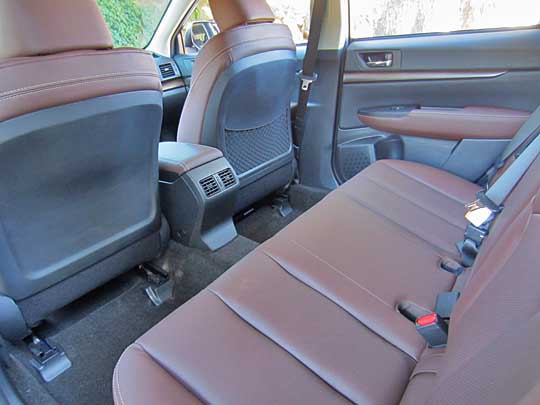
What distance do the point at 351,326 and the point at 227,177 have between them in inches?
32.9

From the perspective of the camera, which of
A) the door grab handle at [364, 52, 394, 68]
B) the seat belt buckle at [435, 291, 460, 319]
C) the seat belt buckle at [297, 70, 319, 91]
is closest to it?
the seat belt buckle at [435, 291, 460, 319]

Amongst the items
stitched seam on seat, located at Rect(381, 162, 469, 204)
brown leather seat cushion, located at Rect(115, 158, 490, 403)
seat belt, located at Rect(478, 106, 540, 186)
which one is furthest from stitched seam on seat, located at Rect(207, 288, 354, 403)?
seat belt, located at Rect(478, 106, 540, 186)

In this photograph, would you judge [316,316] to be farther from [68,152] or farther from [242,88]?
[242,88]

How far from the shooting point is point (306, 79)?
1.94 metres

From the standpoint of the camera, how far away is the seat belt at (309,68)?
6.05ft

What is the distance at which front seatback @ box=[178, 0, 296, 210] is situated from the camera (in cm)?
146

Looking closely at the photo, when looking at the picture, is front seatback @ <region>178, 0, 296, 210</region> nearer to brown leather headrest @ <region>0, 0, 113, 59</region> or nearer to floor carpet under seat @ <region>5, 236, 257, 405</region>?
floor carpet under seat @ <region>5, 236, 257, 405</region>

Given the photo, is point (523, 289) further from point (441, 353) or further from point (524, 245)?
point (441, 353)

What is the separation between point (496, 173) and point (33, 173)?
56.8 inches

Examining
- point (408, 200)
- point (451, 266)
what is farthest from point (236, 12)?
point (451, 266)

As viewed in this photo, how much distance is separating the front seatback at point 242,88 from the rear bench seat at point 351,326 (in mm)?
582

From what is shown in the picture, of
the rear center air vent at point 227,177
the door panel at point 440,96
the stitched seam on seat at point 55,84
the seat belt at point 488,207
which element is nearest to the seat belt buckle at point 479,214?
the seat belt at point 488,207

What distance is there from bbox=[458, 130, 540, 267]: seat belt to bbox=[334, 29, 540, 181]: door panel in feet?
1.66

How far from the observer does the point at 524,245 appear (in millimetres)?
642
